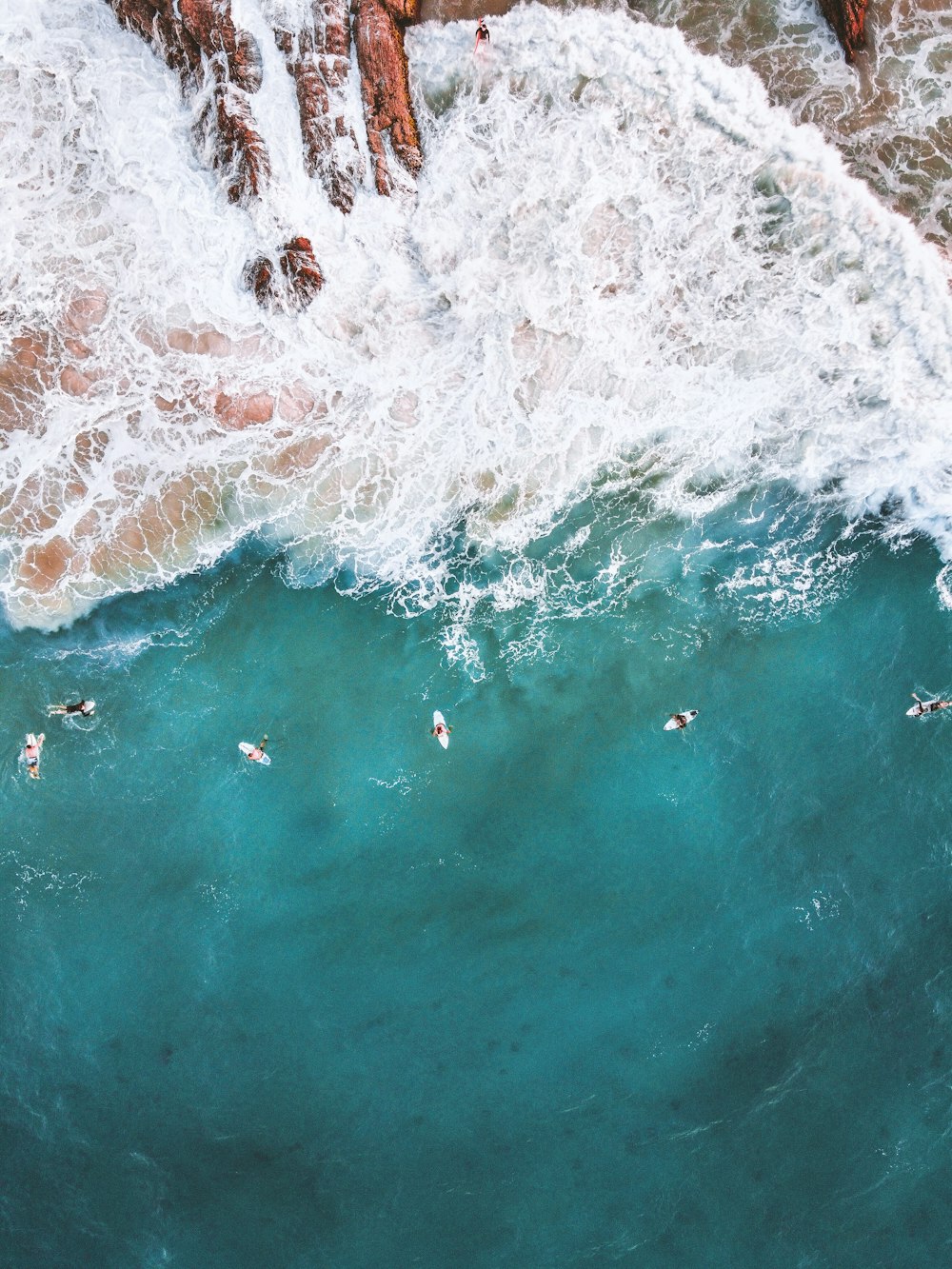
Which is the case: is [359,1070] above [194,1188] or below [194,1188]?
above

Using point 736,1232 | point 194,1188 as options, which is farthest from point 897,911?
point 194,1188

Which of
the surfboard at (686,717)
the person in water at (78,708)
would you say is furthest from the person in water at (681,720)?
the person in water at (78,708)

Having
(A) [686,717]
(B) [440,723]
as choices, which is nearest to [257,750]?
(B) [440,723]

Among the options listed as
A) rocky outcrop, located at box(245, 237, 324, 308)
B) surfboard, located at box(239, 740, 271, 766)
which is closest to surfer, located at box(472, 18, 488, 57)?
rocky outcrop, located at box(245, 237, 324, 308)

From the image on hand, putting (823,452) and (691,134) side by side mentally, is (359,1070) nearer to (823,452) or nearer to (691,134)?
(823,452)

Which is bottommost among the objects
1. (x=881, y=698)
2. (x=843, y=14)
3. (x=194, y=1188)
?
(x=194, y=1188)

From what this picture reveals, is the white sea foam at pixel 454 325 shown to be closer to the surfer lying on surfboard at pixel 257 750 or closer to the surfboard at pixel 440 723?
the surfboard at pixel 440 723

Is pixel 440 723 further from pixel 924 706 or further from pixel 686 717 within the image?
pixel 924 706
